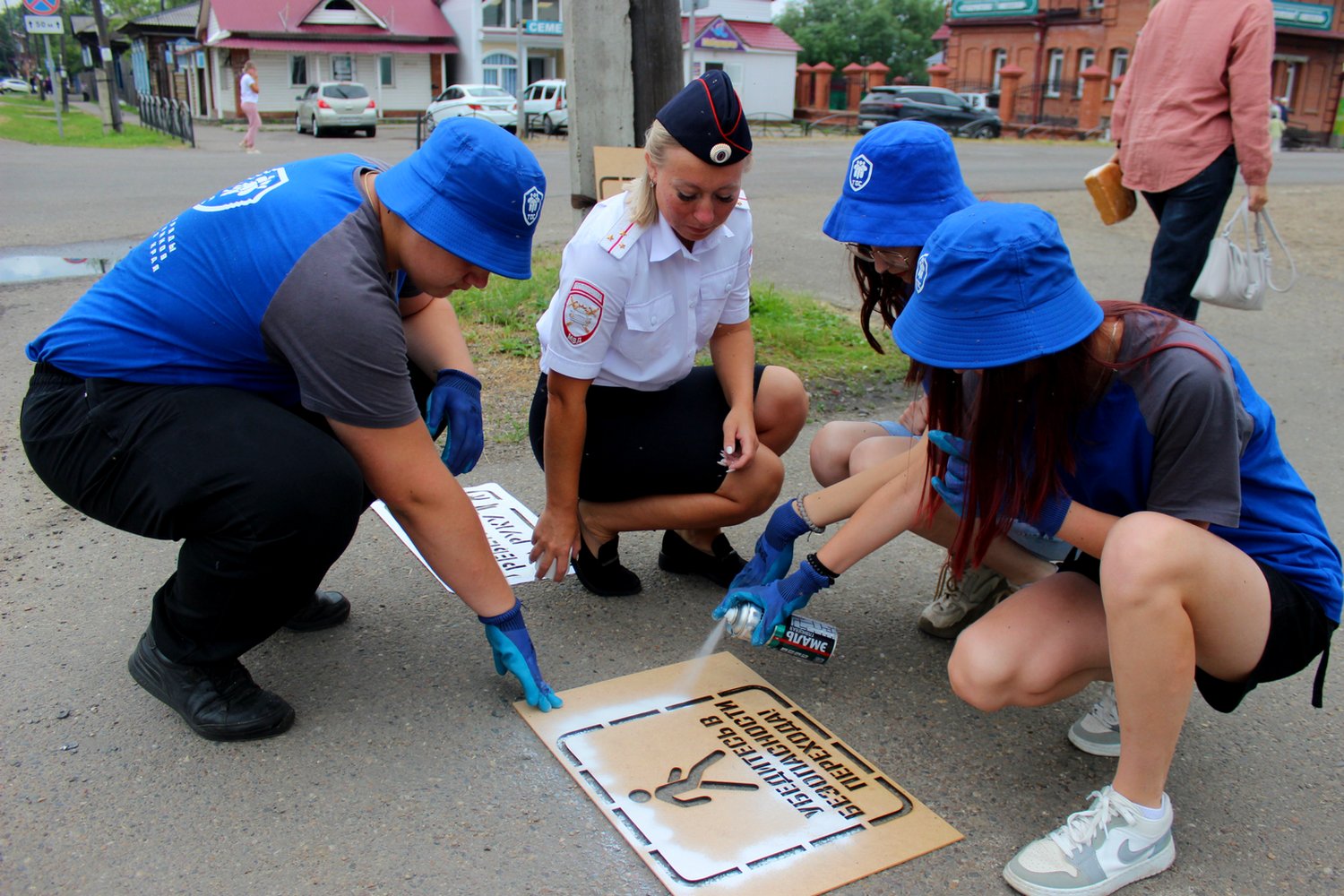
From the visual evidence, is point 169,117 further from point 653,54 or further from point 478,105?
point 653,54

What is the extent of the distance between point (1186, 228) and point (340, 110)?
23636 mm

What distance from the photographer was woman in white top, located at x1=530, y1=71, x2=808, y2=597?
2.42 metres

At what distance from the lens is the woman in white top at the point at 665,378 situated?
2.42m

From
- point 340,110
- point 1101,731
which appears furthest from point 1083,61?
point 1101,731

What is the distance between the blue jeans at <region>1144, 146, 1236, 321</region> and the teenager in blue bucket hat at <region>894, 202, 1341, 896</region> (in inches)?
115

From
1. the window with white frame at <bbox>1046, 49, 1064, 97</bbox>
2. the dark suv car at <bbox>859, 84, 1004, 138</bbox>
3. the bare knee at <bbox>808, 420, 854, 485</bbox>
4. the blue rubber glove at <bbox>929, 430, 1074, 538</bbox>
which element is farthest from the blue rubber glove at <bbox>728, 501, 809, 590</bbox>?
the window with white frame at <bbox>1046, 49, 1064, 97</bbox>

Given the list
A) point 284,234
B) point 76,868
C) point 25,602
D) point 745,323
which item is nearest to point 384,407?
point 284,234

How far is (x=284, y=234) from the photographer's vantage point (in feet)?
6.52

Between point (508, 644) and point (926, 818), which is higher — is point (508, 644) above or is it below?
above

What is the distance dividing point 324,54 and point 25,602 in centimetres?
3528

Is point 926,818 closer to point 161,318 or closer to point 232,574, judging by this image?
point 232,574

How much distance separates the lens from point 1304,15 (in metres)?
36.8

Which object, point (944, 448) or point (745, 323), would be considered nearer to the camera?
point (944, 448)

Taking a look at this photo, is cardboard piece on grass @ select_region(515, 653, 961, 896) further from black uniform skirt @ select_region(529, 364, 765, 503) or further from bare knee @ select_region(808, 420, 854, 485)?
bare knee @ select_region(808, 420, 854, 485)
